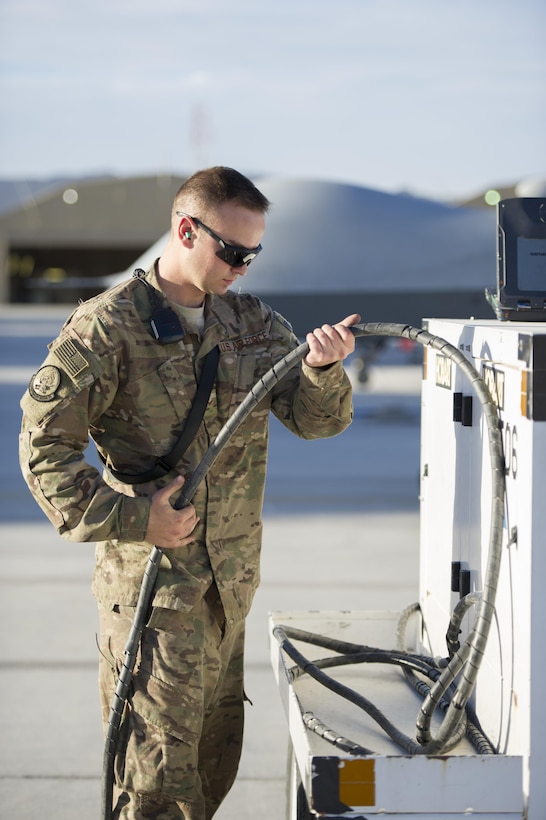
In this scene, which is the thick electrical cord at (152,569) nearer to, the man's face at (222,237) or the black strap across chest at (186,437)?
the black strap across chest at (186,437)

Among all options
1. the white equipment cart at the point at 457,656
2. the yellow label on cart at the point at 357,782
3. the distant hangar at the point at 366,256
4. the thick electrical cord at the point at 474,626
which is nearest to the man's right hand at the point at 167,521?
the white equipment cart at the point at 457,656

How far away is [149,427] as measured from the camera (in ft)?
7.84

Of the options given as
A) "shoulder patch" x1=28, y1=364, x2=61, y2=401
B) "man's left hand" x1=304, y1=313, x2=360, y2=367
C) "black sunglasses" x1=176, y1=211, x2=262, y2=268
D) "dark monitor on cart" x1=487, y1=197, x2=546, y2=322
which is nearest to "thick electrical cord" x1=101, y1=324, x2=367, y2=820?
"man's left hand" x1=304, y1=313, x2=360, y2=367

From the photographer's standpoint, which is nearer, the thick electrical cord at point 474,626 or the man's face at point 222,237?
the thick electrical cord at point 474,626

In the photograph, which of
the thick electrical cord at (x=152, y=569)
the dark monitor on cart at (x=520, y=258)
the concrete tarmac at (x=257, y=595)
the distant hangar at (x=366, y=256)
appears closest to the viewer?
the thick electrical cord at (x=152, y=569)

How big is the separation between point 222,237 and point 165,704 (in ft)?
3.66

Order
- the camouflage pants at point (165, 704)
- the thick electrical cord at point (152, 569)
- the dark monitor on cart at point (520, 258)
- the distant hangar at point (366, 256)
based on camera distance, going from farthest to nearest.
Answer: the distant hangar at point (366, 256)
the dark monitor on cart at point (520, 258)
the camouflage pants at point (165, 704)
the thick electrical cord at point (152, 569)

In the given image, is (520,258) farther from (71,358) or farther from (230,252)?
(71,358)

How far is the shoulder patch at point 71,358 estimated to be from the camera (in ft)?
7.39

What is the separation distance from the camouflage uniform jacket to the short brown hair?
26 cm

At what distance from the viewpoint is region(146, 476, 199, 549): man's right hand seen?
223cm

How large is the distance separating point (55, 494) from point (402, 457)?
891 centimetres

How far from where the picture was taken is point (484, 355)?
2.09 meters

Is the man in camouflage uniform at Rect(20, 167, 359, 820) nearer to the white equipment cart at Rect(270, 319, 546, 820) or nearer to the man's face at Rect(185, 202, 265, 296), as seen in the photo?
the man's face at Rect(185, 202, 265, 296)
